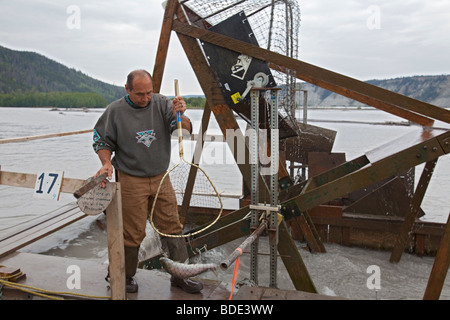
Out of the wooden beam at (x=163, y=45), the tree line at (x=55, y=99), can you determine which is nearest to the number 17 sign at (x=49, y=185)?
the wooden beam at (x=163, y=45)

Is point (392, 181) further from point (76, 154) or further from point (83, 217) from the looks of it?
point (76, 154)

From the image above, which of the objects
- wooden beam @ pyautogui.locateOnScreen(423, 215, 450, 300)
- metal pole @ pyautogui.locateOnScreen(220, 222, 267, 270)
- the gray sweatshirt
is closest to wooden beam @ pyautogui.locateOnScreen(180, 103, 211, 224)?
the gray sweatshirt

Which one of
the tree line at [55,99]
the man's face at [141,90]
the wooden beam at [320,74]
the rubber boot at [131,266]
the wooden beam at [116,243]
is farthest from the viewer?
the tree line at [55,99]

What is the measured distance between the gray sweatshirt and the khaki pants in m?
0.09

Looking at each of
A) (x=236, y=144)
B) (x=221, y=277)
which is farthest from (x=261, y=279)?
(x=236, y=144)

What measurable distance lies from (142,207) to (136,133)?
663 millimetres

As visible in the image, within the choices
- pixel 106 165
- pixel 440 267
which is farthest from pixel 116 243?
pixel 440 267

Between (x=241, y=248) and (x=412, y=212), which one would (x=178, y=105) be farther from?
(x=412, y=212)

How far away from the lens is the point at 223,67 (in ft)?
13.9

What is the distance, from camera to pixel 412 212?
523 cm

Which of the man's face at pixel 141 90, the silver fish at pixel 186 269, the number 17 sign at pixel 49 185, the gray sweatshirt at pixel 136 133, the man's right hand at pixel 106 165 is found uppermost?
the man's face at pixel 141 90

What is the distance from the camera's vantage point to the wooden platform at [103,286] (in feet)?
9.99

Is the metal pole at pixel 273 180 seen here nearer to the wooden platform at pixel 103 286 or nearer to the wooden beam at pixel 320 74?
the wooden platform at pixel 103 286

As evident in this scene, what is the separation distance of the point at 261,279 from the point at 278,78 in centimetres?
293
